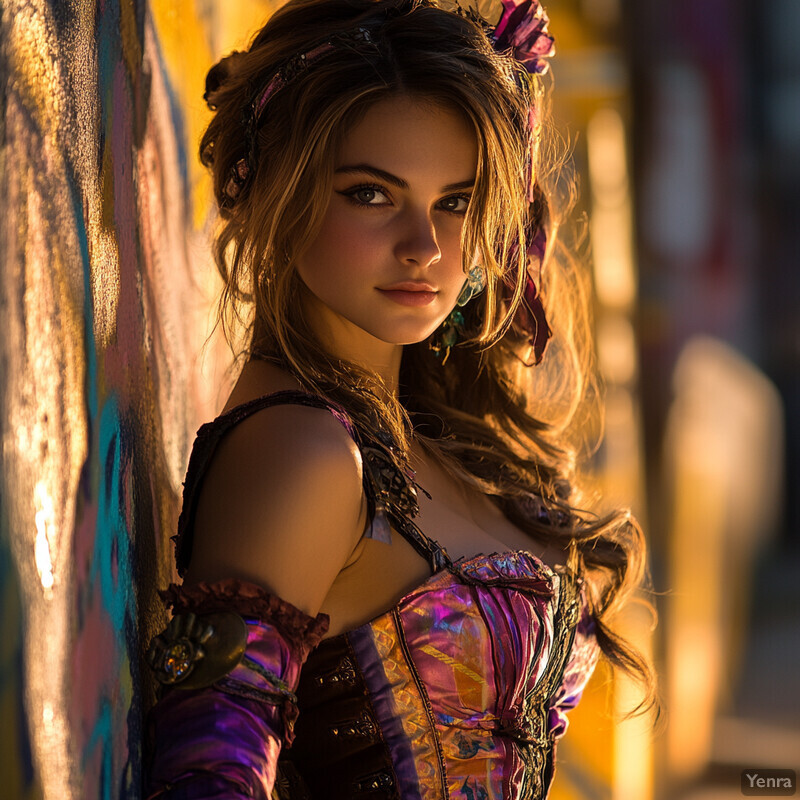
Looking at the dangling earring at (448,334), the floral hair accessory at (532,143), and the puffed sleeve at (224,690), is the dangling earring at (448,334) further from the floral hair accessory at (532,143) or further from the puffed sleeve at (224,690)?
the puffed sleeve at (224,690)

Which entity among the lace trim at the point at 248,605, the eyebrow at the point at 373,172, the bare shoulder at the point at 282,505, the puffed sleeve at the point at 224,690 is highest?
the eyebrow at the point at 373,172

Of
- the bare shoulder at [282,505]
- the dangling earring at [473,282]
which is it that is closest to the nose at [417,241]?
the dangling earring at [473,282]

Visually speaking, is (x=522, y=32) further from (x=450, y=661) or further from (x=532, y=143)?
(x=450, y=661)

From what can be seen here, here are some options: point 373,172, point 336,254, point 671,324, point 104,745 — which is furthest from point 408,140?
point 671,324

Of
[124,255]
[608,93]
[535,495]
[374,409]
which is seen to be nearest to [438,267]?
[374,409]

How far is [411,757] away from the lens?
51.1 inches

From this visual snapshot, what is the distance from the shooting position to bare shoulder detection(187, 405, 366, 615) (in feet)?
3.62

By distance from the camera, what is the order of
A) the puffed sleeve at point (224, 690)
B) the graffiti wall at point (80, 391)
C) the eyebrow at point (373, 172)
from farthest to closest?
the eyebrow at point (373, 172) < the puffed sleeve at point (224, 690) < the graffiti wall at point (80, 391)

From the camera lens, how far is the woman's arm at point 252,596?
3.27 ft

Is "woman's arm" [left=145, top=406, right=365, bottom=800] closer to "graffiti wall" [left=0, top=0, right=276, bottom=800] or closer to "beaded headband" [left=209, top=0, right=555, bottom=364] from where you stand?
"graffiti wall" [left=0, top=0, right=276, bottom=800]

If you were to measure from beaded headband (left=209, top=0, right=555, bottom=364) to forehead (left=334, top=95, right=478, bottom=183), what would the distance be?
4.3 inches

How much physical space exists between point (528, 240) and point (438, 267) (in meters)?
0.50

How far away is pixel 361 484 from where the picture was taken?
1.23 metres

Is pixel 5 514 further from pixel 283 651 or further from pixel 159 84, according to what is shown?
pixel 159 84
